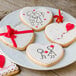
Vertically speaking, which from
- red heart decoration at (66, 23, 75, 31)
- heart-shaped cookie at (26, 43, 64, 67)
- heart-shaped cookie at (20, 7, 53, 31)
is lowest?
heart-shaped cookie at (26, 43, 64, 67)

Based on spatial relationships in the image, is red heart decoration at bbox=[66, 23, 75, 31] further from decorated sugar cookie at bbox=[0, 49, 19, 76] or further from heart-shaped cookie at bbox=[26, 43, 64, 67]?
decorated sugar cookie at bbox=[0, 49, 19, 76]

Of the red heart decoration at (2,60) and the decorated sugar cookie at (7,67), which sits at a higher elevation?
the red heart decoration at (2,60)

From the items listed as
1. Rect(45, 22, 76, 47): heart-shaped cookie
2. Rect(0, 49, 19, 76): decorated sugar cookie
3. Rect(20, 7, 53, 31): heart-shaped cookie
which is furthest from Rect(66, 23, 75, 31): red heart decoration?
Rect(0, 49, 19, 76): decorated sugar cookie

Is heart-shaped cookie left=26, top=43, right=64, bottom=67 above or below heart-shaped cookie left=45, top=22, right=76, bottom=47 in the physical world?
below

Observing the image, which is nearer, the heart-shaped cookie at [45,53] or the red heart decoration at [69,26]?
the heart-shaped cookie at [45,53]

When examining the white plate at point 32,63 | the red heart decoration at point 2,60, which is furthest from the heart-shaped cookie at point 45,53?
the red heart decoration at point 2,60

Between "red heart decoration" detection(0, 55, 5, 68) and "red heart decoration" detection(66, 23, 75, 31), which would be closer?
"red heart decoration" detection(0, 55, 5, 68)

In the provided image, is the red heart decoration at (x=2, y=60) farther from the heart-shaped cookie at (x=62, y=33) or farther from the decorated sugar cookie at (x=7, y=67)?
the heart-shaped cookie at (x=62, y=33)

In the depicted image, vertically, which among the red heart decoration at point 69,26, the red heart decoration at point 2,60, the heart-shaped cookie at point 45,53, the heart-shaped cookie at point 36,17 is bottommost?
the red heart decoration at point 2,60
